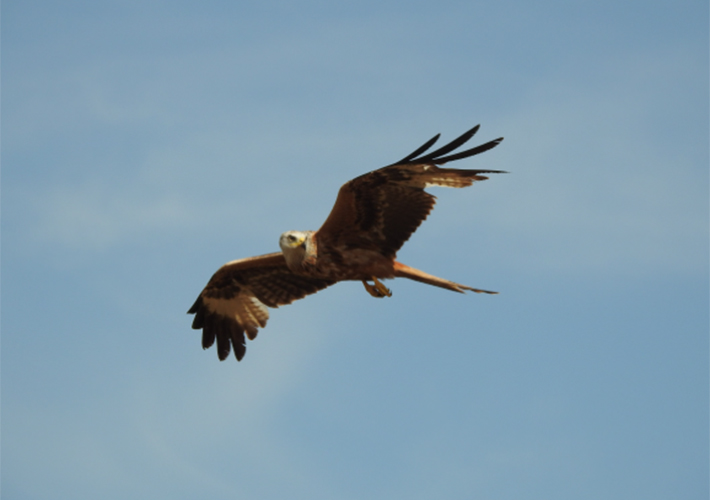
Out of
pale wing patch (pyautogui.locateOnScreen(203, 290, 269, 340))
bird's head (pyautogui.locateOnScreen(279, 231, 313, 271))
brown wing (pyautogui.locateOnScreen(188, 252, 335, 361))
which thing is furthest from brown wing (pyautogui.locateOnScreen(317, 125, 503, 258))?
pale wing patch (pyautogui.locateOnScreen(203, 290, 269, 340))

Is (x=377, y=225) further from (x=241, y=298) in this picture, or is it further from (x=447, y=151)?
(x=241, y=298)

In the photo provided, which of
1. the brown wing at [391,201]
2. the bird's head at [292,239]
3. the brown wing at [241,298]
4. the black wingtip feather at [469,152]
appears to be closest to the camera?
the black wingtip feather at [469,152]

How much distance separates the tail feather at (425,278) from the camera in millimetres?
9312

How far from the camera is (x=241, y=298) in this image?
1160 cm

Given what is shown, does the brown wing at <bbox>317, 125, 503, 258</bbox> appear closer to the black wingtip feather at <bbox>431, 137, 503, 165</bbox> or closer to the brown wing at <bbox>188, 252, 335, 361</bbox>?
the black wingtip feather at <bbox>431, 137, 503, 165</bbox>

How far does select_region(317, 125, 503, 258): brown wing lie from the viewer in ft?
30.1

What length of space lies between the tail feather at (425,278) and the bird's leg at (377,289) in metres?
0.21

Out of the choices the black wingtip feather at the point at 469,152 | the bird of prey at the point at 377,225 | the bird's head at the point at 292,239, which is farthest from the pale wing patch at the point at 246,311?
the black wingtip feather at the point at 469,152

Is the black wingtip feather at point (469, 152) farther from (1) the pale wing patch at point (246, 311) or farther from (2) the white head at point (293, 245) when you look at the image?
(1) the pale wing patch at point (246, 311)

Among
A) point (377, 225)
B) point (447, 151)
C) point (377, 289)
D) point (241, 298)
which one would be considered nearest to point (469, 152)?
point (447, 151)

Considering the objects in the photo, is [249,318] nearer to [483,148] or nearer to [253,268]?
[253,268]

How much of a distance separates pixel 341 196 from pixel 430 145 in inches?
45.0

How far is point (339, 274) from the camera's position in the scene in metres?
9.98

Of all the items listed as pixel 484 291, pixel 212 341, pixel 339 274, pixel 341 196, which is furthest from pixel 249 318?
pixel 484 291
